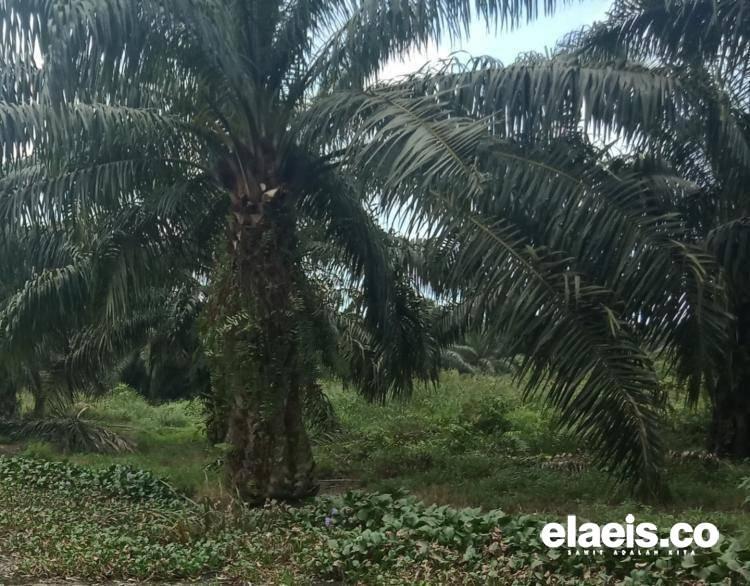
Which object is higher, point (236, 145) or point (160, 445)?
point (236, 145)

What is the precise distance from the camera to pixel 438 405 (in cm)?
1839

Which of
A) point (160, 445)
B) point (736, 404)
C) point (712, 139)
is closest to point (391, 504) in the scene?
point (712, 139)

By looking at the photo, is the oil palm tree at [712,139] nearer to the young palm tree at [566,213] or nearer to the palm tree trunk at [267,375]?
the young palm tree at [566,213]

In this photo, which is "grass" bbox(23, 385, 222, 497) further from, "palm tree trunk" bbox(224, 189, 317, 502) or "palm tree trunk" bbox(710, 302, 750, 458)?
"palm tree trunk" bbox(710, 302, 750, 458)

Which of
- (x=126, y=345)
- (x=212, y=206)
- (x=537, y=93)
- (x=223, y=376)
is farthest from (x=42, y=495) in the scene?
(x=537, y=93)

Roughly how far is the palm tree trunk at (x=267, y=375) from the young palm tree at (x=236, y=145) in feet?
0.04

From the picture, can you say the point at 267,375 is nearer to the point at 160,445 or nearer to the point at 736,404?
the point at 736,404

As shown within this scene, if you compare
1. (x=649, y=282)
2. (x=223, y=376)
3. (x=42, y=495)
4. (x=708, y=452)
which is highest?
(x=649, y=282)

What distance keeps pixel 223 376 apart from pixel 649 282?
3.83 metres

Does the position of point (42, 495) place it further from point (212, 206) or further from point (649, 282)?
point (649, 282)

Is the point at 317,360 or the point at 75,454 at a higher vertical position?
the point at 317,360

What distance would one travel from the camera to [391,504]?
6.96 meters

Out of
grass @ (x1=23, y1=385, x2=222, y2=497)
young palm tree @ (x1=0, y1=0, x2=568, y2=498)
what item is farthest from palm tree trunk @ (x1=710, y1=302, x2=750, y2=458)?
grass @ (x1=23, y1=385, x2=222, y2=497)

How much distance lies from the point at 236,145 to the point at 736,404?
6522mm
